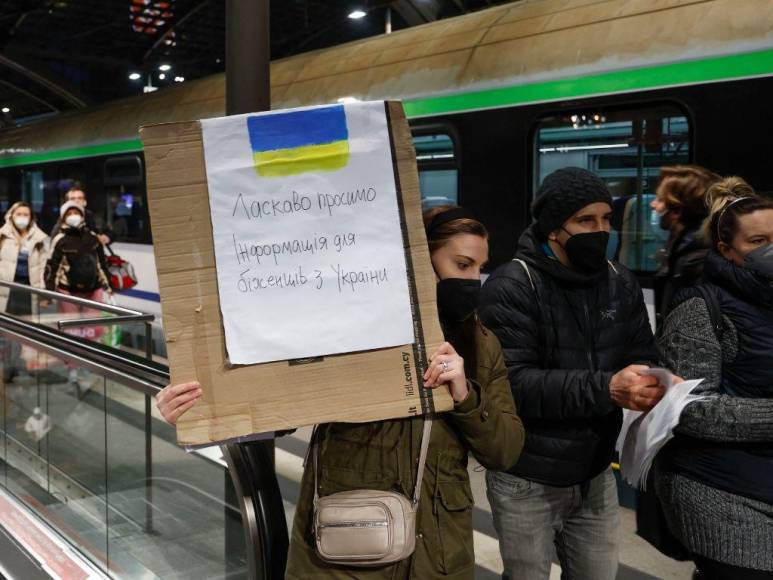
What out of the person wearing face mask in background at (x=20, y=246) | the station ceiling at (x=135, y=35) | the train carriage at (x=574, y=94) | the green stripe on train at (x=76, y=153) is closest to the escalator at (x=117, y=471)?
the train carriage at (x=574, y=94)

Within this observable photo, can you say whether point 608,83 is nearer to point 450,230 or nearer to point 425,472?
point 450,230

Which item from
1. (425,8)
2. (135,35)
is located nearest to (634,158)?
(425,8)

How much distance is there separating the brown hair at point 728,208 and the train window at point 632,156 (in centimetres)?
179

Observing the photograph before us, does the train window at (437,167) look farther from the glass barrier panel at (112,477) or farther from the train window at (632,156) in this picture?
the glass barrier panel at (112,477)

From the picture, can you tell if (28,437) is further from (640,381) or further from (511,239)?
(640,381)

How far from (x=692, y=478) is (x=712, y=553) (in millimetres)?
179

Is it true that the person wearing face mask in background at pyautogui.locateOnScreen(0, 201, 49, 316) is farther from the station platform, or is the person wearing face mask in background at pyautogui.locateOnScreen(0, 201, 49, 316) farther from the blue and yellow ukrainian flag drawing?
the blue and yellow ukrainian flag drawing

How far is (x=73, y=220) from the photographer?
265 inches

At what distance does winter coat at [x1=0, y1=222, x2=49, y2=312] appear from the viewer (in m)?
7.78

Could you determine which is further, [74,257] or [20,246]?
[20,246]

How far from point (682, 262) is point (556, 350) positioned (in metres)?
1.26

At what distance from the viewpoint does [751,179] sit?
3822mm

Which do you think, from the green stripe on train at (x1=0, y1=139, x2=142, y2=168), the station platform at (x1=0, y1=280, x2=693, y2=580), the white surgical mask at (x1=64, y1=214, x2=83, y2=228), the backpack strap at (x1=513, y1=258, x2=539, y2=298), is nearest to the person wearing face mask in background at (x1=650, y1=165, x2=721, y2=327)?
the backpack strap at (x1=513, y1=258, x2=539, y2=298)

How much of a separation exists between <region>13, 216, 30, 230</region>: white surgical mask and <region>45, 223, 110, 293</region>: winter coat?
0.99 metres
